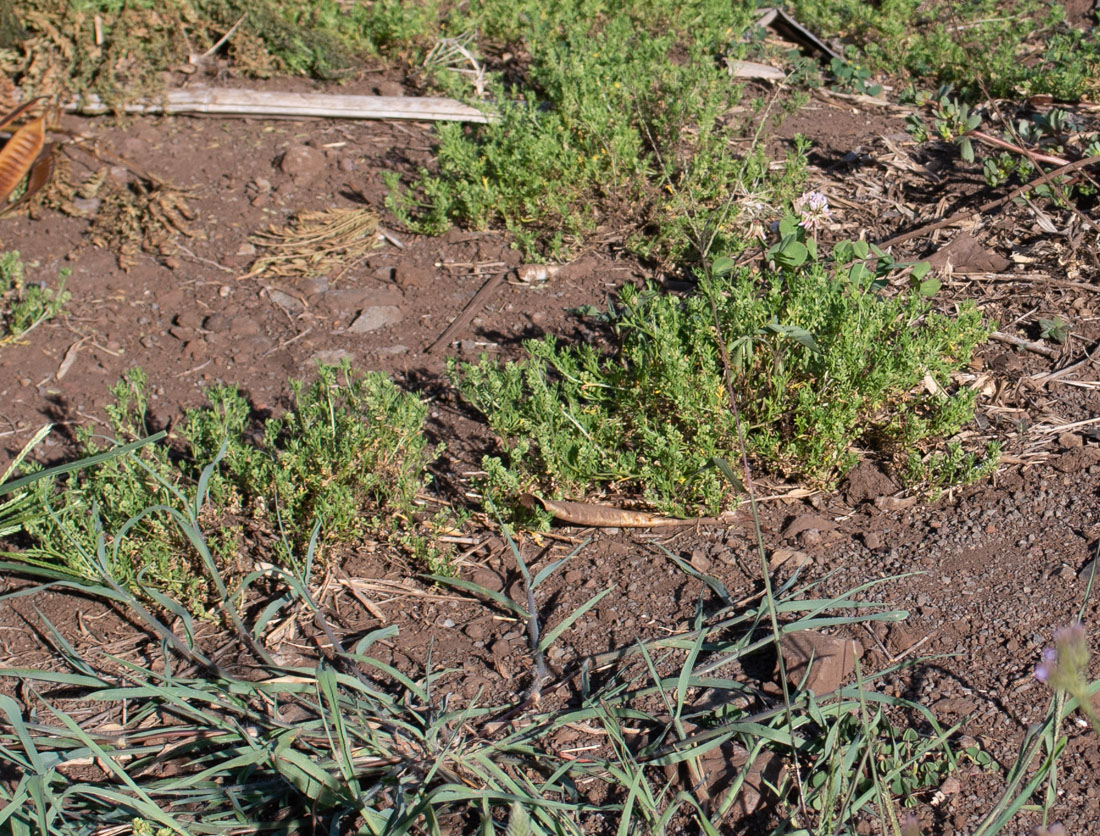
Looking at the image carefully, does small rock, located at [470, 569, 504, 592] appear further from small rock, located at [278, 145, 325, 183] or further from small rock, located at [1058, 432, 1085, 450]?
small rock, located at [278, 145, 325, 183]

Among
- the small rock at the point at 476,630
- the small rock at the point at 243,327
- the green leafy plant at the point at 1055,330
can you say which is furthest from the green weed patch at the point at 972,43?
the small rock at the point at 476,630

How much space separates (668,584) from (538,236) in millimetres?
2210

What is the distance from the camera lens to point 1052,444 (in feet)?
10.8

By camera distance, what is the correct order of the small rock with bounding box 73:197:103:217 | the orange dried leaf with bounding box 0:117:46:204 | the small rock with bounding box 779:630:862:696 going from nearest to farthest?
1. the small rock with bounding box 779:630:862:696
2. the orange dried leaf with bounding box 0:117:46:204
3. the small rock with bounding box 73:197:103:217

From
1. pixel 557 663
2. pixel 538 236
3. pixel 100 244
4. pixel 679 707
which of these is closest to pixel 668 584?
pixel 557 663

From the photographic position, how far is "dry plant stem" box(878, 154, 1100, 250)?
13.3ft

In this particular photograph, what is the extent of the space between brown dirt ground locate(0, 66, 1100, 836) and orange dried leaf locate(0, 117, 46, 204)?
0.23 metres

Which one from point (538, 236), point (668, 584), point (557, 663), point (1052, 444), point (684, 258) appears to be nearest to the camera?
point (557, 663)

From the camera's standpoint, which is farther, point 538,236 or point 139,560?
point 538,236

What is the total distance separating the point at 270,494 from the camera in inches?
129

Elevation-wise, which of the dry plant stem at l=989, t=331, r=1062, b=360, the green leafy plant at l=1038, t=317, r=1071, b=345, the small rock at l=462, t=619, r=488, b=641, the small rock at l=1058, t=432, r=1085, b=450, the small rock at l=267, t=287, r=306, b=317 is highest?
the green leafy plant at l=1038, t=317, r=1071, b=345

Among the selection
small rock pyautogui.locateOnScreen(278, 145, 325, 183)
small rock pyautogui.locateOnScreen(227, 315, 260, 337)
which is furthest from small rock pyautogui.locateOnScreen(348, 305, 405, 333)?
small rock pyautogui.locateOnScreen(278, 145, 325, 183)

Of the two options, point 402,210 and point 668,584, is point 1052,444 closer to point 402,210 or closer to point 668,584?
point 668,584

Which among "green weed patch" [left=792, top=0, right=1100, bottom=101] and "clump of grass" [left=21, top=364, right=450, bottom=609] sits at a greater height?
"green weed patch" [left=792, top=0, right=1100, bottom=101]
